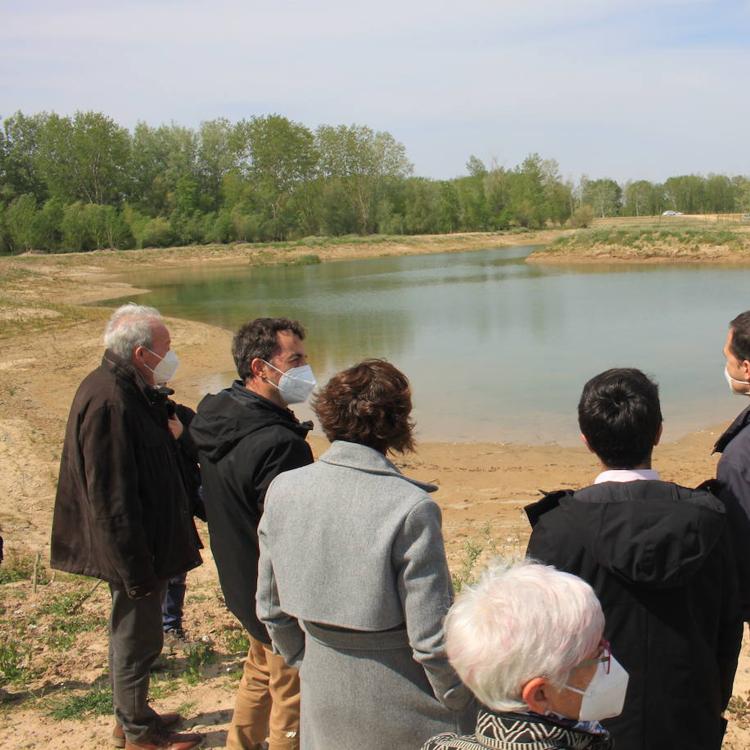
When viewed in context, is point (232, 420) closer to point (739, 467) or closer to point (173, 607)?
point (739, 467)

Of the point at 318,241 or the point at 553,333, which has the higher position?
the point at 318,241

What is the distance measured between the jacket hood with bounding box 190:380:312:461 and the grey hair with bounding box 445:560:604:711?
4.47 feet

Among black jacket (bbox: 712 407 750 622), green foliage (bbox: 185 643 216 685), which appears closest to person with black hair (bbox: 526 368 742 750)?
black jacket (bbox: 712 407 750 622)

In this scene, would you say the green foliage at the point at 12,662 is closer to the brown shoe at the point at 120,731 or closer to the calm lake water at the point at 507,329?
the brown shoe at the point at 120,731

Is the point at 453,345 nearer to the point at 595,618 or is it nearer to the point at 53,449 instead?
the point at 53,449

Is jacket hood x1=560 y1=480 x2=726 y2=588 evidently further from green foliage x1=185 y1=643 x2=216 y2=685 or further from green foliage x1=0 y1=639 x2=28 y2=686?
green foliage x1=0 y1=639 x2=28 y2=686

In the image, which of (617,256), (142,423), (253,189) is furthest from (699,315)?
(253,189)

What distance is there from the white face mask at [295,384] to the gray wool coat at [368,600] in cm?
97

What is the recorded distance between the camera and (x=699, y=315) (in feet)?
76.3

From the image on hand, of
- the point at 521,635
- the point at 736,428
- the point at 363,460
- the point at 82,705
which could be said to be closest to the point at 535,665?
the point at 521,635

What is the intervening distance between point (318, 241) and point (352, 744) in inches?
2724

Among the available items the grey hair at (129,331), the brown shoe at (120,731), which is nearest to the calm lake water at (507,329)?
the brown shoe at (120,731)

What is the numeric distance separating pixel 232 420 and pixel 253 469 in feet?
0.77

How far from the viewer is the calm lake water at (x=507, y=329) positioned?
1250cm
